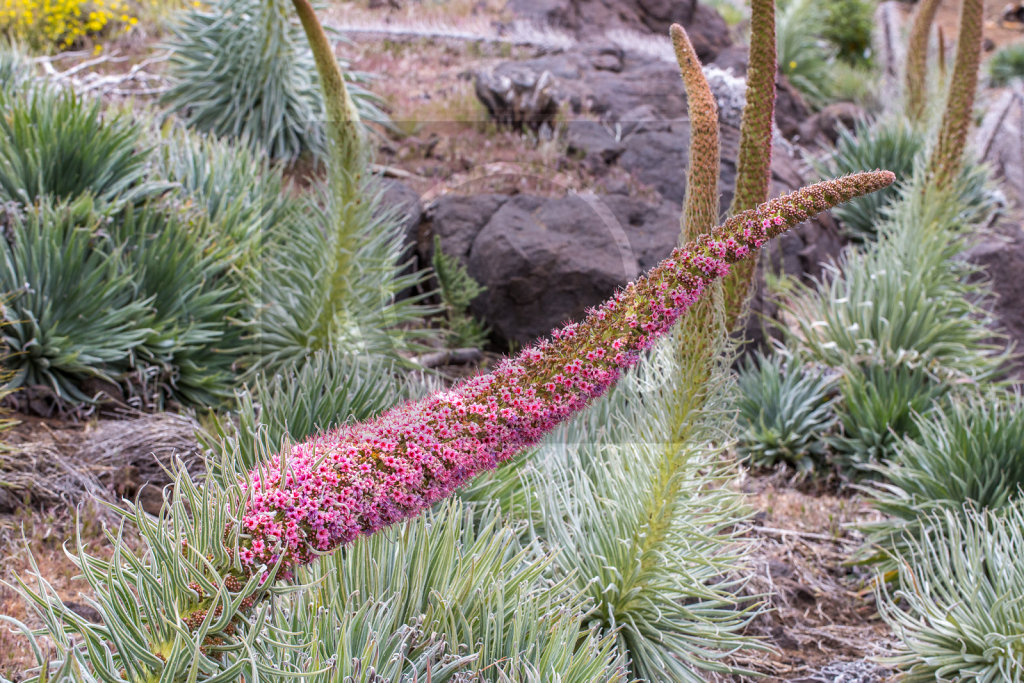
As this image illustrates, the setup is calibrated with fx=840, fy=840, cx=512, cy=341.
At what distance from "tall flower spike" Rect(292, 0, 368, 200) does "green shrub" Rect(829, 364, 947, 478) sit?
3239mm

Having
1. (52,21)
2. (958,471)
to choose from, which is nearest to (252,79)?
(52,21)

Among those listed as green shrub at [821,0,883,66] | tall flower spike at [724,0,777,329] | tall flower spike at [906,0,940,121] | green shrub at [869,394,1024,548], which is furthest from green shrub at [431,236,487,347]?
green shrub at [821,0,883,66]

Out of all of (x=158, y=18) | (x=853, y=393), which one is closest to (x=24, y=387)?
(x=853, y=393)

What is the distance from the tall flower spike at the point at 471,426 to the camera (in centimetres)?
122

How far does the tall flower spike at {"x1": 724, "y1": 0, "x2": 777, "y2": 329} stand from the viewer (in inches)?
93.5

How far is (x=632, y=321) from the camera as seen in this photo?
142cm

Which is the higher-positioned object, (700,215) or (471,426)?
(700,215)

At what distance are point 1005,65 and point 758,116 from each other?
19.9 m

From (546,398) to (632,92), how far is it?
7.88 m

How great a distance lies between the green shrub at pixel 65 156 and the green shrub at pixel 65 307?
312 millimetres

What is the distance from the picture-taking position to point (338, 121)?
3.94 m

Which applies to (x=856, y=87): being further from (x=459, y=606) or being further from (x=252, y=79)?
(x=459, y=606)

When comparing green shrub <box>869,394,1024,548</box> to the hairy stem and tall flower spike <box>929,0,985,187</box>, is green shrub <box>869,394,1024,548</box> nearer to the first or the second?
tall flower spike <box>929,0,985,187</box>

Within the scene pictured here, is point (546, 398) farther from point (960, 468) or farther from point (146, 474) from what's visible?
point (960, 468)
